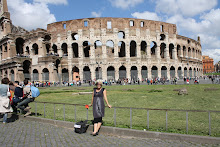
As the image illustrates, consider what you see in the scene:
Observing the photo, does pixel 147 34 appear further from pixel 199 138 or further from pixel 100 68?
pixel 199 138

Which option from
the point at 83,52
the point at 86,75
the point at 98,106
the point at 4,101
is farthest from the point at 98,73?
the point at 98,106

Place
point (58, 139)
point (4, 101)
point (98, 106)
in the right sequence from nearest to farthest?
1. point (58, 139)
2. point (98, 106)
3. point (4, 101)

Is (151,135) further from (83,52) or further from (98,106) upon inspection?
(83,52)

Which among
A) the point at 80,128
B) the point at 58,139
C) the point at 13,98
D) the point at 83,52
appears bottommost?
the point at 58,139

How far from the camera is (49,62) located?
32.2 meters

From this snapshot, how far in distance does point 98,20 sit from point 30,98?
29.8 m

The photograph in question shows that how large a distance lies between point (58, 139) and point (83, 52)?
30.9 metres

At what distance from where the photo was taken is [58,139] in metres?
4.26

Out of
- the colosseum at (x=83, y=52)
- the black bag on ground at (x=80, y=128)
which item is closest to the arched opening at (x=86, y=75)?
the colosseum at (x=83, y=52)

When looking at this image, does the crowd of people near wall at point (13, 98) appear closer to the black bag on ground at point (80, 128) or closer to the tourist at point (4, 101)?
the tourist at point (4, 101)

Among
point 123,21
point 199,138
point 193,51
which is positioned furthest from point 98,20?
point 199,138

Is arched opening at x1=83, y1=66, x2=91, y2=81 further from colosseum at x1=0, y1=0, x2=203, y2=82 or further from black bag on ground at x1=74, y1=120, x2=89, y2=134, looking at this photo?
black bag on ground at x1=74, y1=120, x2=89, y2=134

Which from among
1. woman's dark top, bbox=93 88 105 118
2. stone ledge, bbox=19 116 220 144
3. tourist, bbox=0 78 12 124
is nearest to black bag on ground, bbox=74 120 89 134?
stone ledge, bbox=19 116 220 144

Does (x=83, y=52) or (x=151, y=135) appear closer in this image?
(x=151, y=135)
